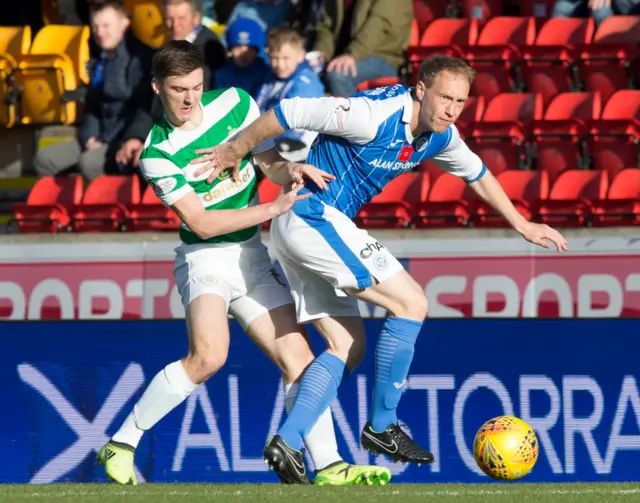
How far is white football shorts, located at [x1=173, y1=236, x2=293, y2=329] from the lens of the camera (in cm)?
526

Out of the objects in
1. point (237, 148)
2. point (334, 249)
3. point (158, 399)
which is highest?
point (237, 148)

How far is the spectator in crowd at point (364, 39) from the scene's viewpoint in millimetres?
9211

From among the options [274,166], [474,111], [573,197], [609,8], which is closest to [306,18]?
[474,111]

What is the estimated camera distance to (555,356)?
598 centimetres

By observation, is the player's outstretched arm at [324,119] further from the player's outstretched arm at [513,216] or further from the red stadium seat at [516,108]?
the red stadium seat at [516,108]

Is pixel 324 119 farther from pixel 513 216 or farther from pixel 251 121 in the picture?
pixel 513 216

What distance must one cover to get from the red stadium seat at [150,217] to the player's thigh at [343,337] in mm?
3789

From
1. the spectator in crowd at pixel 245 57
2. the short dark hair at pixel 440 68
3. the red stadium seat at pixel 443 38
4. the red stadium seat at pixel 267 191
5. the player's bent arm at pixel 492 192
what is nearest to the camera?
the short dark hair at pixel 440 68

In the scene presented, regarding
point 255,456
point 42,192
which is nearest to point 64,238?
point 42,192

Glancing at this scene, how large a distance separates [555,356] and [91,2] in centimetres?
679

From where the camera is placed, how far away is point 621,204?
823 centimetres

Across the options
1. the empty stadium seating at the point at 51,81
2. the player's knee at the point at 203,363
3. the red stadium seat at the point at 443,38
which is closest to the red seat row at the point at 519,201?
the red stadium seat at the point at 443,38

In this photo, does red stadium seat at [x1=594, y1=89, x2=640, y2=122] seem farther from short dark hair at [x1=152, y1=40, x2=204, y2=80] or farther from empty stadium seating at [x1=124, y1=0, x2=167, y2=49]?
short dark hair at [x1=152, y1=40, x2=204, y2=80]

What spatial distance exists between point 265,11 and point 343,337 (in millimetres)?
5388
